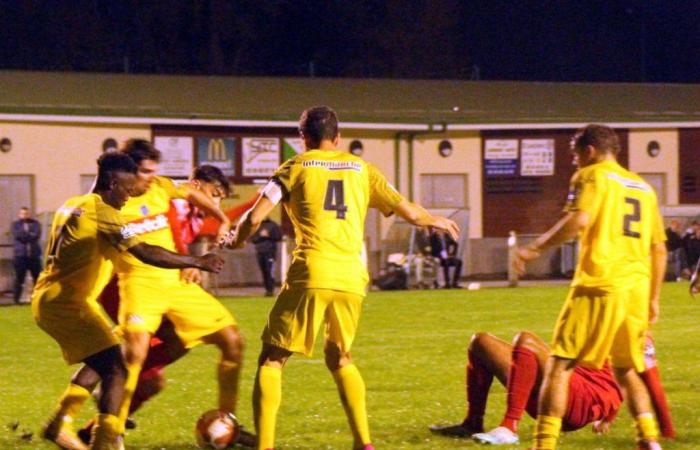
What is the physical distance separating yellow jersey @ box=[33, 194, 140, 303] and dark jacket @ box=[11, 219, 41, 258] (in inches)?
609

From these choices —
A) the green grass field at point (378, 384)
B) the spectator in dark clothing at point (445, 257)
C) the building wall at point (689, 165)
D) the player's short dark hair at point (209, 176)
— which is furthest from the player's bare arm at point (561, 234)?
the building wall at point (689, 165)

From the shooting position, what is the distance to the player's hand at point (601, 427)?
831cm

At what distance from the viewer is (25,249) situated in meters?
22.5

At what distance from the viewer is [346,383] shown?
723cm

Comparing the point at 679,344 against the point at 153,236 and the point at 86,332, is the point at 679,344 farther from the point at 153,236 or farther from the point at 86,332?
the point at 86,332

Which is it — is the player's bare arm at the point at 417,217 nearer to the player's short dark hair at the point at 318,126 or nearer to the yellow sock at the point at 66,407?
the player's short dark hair at the point at 318,126

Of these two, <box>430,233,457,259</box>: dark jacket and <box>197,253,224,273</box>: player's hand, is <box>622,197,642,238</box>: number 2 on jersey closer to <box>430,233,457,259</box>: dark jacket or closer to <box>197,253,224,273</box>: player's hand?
<box>197,253,224,273</box>: player's hand

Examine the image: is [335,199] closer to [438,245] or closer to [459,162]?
[438,245]

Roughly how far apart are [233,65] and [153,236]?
144ft

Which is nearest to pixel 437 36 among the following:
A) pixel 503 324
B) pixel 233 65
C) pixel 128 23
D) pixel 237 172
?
pixel 233 65

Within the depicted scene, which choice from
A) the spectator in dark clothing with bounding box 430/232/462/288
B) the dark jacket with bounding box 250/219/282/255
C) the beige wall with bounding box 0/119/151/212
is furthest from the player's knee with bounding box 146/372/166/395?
the beige wall with bounding box 0/119/151/212

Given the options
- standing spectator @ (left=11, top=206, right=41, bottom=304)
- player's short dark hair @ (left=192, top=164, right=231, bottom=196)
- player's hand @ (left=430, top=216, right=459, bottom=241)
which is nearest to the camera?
player's hand @ (left=430, top=216, right=459, bottom=241)

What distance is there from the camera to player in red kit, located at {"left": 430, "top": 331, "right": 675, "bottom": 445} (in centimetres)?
773

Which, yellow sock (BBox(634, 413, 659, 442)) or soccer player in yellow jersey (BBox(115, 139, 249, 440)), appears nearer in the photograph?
yellow sock (BBox(634, 413, 659, 442))
